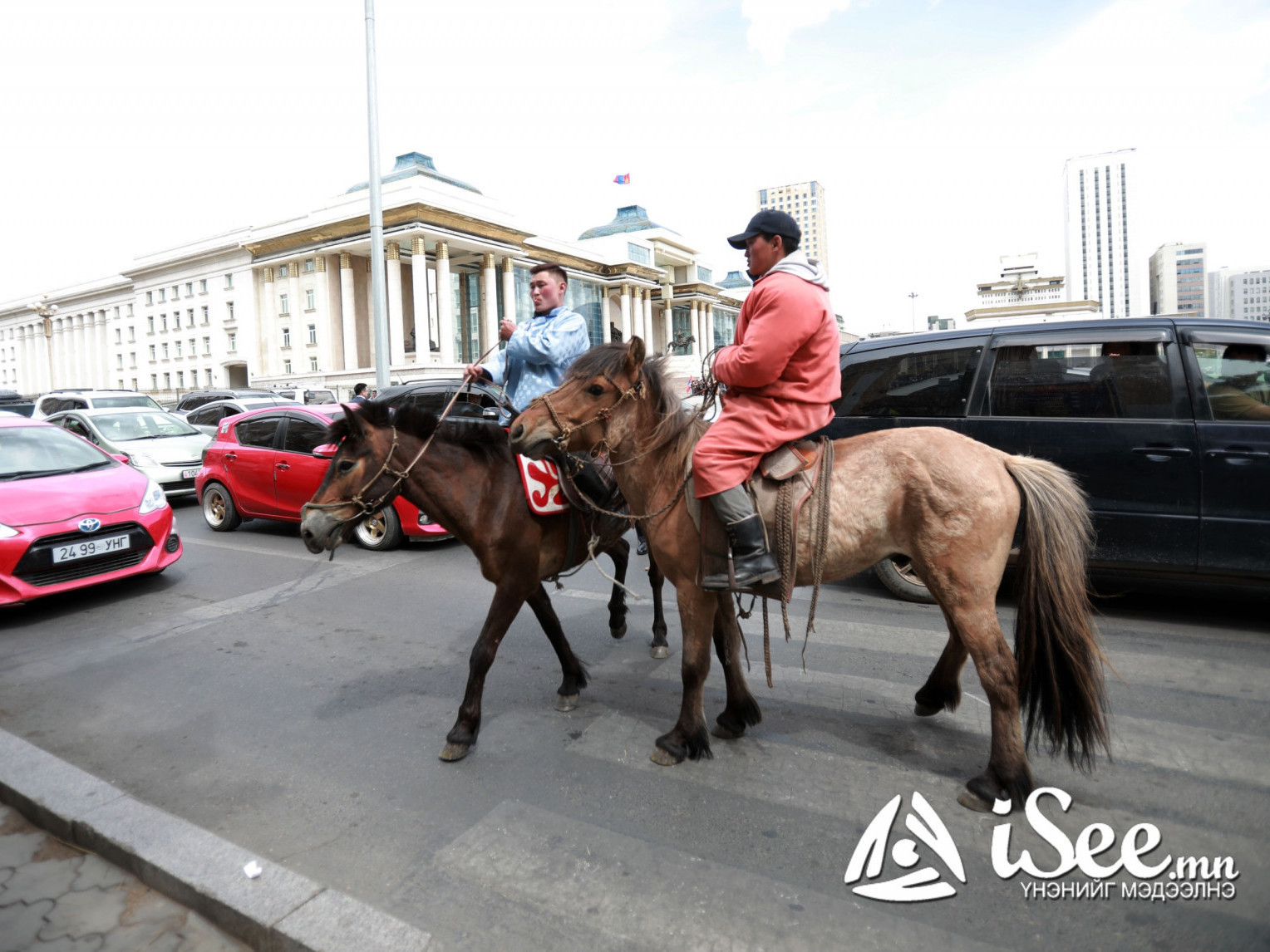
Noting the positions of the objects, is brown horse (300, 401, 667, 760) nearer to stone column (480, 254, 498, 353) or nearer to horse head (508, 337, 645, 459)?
horse head (508, 337, 645, 459)

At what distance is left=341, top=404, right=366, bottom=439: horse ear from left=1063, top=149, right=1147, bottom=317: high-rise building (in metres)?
112

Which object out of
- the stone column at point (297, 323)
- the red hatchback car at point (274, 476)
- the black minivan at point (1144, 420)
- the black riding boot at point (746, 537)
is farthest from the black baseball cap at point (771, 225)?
the stone column at point (297, 323)

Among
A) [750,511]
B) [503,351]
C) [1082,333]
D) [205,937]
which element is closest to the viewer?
[205,937]

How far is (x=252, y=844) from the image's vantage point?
2.96 metres

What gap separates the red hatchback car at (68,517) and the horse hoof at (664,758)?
5740 millimetres

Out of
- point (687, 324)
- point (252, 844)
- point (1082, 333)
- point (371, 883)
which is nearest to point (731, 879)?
point (371, 883)

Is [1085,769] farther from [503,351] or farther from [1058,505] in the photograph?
[503,351]

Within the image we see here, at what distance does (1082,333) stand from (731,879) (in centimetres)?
477

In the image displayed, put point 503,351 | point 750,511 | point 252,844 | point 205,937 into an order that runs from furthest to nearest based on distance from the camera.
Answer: point 503,351 → point 750,511 → point 252,844 → point 205,937

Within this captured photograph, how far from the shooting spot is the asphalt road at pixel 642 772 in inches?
97.2

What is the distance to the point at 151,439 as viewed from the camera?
1259cm

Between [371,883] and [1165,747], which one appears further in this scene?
[1165,747]

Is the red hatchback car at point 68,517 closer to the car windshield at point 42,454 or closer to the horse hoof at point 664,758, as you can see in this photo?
the car windshield at point 42,454

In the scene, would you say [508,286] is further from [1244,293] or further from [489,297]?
[1244,293]
